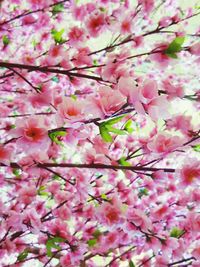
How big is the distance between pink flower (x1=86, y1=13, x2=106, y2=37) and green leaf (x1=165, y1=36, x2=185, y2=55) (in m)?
0.71

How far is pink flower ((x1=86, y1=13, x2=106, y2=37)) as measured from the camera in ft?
6.96

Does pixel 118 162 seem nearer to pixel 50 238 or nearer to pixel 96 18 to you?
pixel 50 238

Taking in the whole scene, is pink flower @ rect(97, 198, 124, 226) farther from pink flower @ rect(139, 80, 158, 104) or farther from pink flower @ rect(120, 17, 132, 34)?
pink flower @ rect(120, 17, 132, 34)

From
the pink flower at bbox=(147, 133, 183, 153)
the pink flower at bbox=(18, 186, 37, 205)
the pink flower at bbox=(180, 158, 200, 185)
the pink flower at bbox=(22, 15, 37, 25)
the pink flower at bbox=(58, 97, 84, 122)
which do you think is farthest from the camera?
the pink flower at bbox=(22, 15, 37, 25)

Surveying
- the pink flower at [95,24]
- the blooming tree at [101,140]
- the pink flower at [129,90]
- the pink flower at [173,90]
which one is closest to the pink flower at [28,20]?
the blooming tree at [101,140]

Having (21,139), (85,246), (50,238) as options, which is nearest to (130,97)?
(21,139)

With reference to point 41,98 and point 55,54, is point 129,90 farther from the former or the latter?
point 55,54

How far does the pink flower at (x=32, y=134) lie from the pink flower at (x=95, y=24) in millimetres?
1134

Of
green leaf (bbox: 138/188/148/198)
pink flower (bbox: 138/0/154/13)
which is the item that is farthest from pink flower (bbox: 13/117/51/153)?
green leaf (bbox: 138/188/148/198)

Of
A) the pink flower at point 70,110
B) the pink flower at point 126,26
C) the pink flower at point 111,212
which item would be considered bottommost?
the pink flower at point 111,212

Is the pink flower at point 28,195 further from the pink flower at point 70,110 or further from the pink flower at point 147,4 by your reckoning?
the pink flower at point 147,4

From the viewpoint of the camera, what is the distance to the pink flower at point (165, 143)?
1.35 m

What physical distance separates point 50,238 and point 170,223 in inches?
50.6

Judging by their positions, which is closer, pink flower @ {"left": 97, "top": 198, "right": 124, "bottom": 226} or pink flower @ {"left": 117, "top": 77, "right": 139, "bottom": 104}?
pink flower @ {"left": 117, "top": 77, "right": 139, "bottom": 104}
